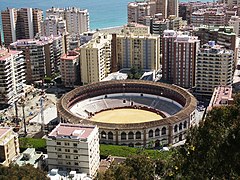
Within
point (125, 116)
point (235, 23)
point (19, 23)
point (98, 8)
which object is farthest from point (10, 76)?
point (98, 8)

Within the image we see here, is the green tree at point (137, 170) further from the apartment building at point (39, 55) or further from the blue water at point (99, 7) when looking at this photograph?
the blue water at point (99, 7)

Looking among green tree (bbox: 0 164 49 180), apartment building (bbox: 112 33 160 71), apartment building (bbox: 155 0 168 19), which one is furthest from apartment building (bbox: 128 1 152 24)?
green tree (bbox: 0 164 49 180)

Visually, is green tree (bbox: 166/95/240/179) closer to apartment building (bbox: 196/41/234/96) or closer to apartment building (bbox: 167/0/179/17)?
apartment building (bbox: 196/41/234/96)

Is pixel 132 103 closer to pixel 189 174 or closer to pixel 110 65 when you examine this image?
pixel 110 65

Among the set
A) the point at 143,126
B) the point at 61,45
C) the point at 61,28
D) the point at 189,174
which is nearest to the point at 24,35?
the point at 61,28

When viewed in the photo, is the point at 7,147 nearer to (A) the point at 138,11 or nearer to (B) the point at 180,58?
(B) the point at 180,58

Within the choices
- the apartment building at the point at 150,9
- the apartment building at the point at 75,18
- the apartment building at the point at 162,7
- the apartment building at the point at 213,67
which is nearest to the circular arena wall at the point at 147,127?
the apartment building at the point at 213,67
